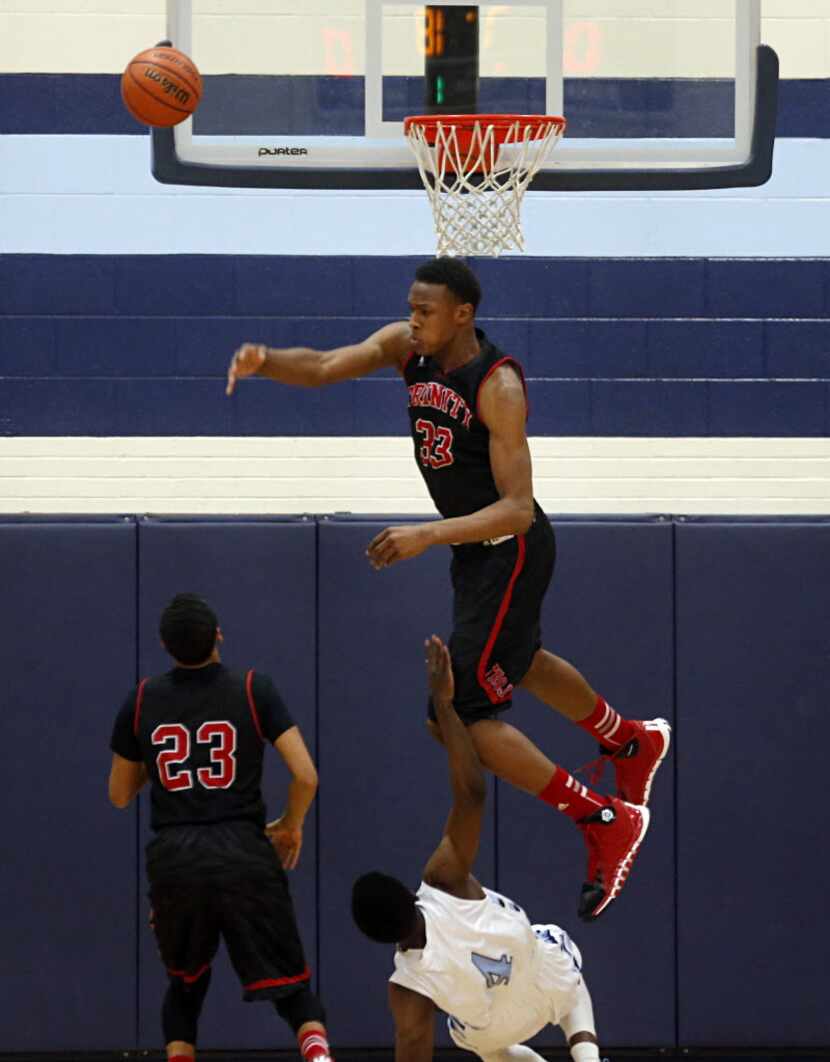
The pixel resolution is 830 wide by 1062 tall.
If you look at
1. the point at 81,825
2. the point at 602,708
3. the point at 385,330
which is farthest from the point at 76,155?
the point at 602,708

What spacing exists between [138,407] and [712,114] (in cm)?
275

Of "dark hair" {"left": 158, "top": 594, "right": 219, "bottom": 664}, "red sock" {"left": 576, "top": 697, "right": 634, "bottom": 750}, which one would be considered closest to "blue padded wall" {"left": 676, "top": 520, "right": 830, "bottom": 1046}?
"red sock" {"left": 576, "top": 697, "right": 634, "bottom": 750}

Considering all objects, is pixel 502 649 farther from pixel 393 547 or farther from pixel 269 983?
pixel 269 983

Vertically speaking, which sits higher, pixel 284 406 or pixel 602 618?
pixel 284 406

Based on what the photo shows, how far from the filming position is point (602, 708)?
6.75 m

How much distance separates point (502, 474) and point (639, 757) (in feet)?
4.50

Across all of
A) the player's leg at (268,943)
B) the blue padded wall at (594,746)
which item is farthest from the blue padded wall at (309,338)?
the player's leg at (268,943)

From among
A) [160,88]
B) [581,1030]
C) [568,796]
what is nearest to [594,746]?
[568,796]

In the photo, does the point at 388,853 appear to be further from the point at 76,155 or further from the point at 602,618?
the point at 76,155

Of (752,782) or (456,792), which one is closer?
(456,792)

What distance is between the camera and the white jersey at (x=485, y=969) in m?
6.14

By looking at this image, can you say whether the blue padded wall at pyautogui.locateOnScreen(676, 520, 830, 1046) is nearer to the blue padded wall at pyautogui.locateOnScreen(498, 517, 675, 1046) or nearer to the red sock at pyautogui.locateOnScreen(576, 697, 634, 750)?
the blue padded wall at pyautogui.locateOnScreen(498, 517, 675, 1046)

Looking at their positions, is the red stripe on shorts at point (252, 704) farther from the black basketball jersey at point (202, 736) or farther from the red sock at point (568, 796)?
the red sock at point (568, 796)

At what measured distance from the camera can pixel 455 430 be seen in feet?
20.8
